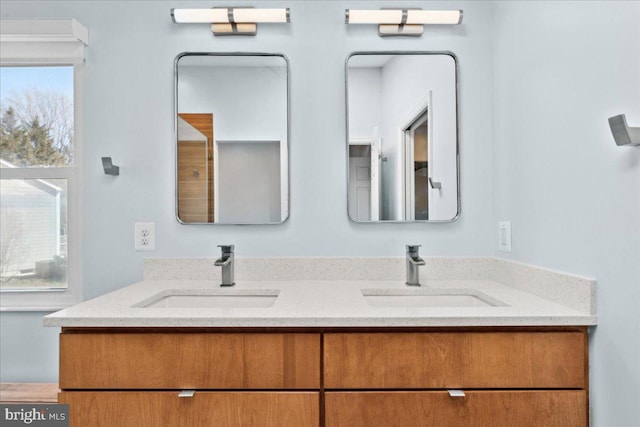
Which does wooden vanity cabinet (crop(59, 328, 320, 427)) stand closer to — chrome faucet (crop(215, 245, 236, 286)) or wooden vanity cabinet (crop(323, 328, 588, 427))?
wooden vanity cabinet (crop(323, 328, 588, 427))

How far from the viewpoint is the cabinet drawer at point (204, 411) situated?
3.54ft

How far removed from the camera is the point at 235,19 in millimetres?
1646

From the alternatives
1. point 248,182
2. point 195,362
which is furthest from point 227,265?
point 195,362

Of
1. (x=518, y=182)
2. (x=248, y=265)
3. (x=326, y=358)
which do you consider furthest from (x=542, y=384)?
(x=248, y=265)

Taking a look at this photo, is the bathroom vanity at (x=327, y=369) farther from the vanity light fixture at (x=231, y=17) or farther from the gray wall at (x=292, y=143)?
the vanity light fixture at (x=231, y=17)

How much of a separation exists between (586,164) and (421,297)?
709mm

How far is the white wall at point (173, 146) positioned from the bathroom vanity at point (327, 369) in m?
0.63

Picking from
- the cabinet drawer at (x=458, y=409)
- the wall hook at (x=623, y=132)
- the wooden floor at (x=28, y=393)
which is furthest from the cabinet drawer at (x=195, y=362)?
the wall hook at (x=623, y=132)

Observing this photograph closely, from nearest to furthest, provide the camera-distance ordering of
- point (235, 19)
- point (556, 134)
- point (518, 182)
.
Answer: point (556, 134), point (518, 182), point (235, 19)

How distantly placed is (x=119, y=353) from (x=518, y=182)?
146 centimetres

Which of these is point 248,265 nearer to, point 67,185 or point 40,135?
point 67,185

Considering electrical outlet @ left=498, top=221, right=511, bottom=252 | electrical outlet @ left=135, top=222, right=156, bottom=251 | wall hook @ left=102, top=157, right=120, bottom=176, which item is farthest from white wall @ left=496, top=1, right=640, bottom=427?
wall hook @ left=102, top=157, right=120, bottom=176

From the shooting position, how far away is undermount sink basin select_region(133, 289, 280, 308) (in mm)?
1518

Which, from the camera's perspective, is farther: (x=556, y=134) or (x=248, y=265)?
(x=248, y=265)
